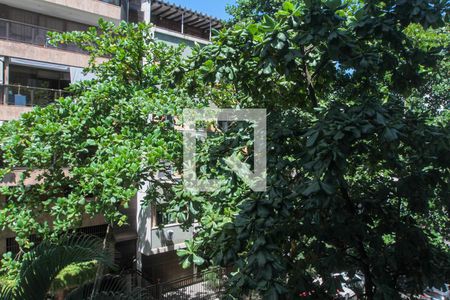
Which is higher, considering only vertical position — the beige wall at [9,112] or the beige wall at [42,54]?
the beige wall at [42,54]

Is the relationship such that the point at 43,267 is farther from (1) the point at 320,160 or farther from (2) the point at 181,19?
(2) the point at 181,19

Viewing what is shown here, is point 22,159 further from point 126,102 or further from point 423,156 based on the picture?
point 423,156

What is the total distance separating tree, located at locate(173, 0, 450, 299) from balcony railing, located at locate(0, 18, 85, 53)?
9.60 metres

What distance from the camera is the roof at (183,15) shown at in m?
14.8

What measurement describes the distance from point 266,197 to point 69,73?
12040 millimetres

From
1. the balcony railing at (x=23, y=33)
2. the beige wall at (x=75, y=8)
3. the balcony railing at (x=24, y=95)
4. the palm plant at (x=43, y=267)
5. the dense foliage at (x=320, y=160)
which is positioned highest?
the beige wall at (x=75, y=8)

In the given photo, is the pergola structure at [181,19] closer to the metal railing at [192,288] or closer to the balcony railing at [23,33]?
the balcony railing at [23,33]

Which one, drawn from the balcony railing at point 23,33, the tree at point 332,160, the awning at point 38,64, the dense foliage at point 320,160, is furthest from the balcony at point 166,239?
the tree at point 332,160

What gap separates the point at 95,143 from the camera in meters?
6.84

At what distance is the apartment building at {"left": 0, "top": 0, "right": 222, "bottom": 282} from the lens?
11.5 m

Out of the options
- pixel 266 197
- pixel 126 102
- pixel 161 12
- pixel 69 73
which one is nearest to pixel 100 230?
pixel 69 73

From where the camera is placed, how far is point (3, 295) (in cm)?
328

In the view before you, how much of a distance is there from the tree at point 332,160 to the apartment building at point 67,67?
7.58m

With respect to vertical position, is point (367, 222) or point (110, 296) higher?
point (367, 222)
